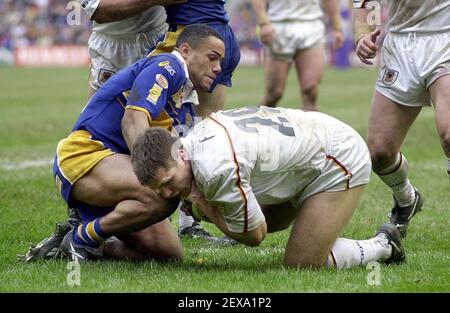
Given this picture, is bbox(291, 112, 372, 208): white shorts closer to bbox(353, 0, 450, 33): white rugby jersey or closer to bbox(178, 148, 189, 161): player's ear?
bbox(178, 148, 189, 161): player's ear

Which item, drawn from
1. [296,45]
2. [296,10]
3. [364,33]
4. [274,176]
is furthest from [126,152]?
[296,10]

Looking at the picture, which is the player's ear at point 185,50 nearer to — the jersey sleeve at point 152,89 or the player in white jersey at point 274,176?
the jersey sleeve at point 152,89

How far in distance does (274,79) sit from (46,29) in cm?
3181

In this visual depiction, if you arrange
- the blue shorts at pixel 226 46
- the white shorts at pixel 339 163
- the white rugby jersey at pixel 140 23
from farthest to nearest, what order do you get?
the white rugby jersey at pixel 140 23 → the blue shorts at pixel 226 46 → the white shorts at pixel 339 163

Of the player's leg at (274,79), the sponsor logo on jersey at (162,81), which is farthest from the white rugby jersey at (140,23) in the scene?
the player's leg at (274,79)

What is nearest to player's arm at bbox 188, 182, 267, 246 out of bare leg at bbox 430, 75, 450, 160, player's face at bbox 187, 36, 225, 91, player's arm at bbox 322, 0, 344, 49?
player's face at bbox 187, 36, 225, 91

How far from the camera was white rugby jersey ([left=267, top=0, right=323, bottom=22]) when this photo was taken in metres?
12.2

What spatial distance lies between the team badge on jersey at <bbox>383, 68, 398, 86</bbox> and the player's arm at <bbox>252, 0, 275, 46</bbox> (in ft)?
15.3

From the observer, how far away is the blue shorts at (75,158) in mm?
5941

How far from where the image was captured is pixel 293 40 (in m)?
11.7

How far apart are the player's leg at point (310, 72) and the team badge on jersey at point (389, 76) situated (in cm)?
439

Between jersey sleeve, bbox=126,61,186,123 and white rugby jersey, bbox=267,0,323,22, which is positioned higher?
jersey sleeve, bbox=126,61,186,123

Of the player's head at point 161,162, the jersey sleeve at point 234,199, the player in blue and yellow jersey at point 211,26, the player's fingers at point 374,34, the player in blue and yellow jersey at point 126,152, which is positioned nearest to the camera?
the player's head at point 161,162
